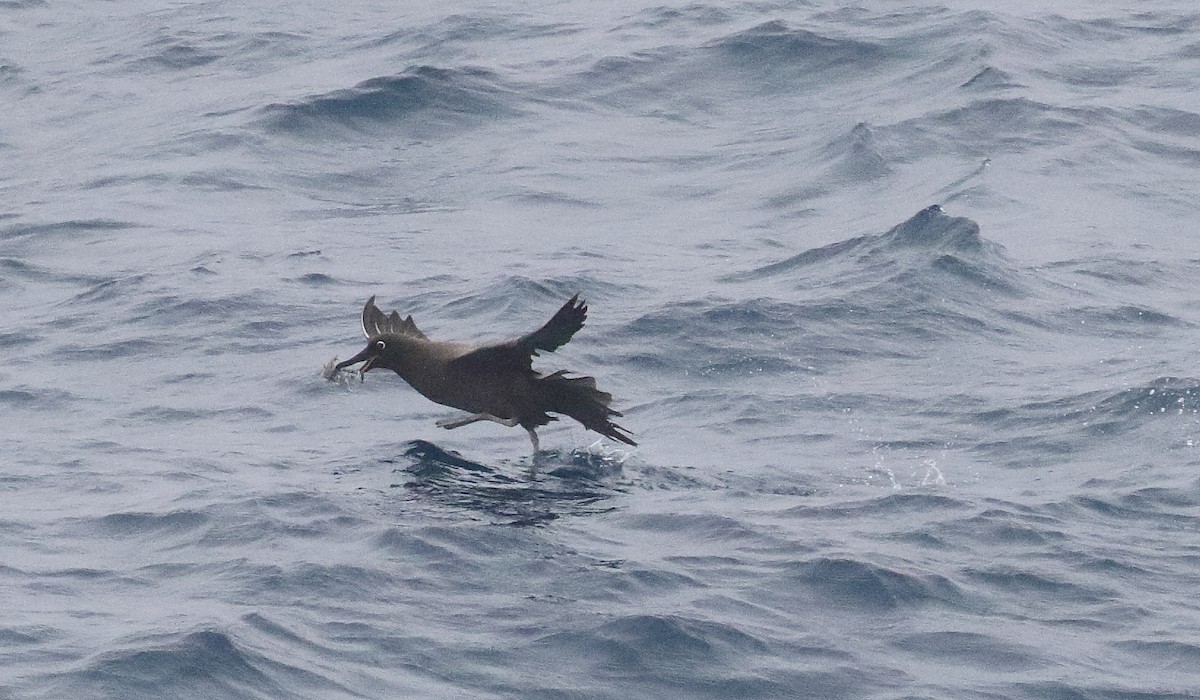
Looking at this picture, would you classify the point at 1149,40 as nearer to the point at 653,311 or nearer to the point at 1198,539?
the point at 653,311

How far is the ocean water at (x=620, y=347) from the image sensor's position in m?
10.1

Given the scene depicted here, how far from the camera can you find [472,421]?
12828mm

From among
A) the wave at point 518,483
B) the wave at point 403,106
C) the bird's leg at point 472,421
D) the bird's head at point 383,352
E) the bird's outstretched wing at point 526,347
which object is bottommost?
the wave at point 403,106

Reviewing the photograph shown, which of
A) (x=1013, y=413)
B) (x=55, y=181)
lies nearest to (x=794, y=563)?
(x=1013, y=413)

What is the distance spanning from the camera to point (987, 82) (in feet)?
72.6

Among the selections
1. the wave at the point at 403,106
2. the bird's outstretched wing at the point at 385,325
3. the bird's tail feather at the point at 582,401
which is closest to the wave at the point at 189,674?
the bird's tail feather at the point at 582,401

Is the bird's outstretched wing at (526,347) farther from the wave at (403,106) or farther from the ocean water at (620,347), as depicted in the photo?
the wave at (403,106)

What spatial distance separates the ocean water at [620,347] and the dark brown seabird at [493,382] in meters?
0.40

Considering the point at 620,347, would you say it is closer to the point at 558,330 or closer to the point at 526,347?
the point at 526,347

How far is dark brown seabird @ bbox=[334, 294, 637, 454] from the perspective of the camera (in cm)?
1258

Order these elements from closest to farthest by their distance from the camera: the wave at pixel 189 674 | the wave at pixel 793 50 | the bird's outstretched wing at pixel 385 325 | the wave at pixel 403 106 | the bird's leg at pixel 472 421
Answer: the wave at pixel 189 674 → the bird's leg at pixel 472 421 → the bird's outstretched wing at pixel 385 325 → the wave at pixel 403 106 → the wave at pixel 793 50

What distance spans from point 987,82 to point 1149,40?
4.01m

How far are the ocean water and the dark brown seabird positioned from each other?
0.40 m

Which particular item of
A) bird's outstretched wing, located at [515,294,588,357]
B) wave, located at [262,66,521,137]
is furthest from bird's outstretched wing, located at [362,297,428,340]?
wave, located at [262,66,521,137]
